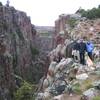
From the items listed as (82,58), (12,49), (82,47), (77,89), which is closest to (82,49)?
(82,47)

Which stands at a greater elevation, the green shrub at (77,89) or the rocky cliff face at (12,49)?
the green shrub at (77,89)

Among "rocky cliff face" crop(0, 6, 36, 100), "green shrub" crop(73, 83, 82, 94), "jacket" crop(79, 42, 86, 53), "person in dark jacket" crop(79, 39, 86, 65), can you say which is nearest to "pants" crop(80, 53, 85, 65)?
"person in dark jacket" crop(79, 39, 86, 65)

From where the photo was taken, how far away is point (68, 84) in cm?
2219

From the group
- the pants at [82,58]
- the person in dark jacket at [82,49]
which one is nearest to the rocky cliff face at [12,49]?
the pants at [82,58]

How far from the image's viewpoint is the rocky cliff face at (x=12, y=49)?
73787 mm

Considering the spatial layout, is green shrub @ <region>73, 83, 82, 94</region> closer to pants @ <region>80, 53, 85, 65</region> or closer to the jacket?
pants @ <region>80, 53, 85, 65</region>

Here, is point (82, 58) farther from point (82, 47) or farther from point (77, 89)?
point (77, 89)

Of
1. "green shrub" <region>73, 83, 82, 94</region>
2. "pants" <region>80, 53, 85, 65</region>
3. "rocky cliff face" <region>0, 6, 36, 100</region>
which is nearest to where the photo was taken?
"green shrub" <region>73, 83, 82, 94</region>

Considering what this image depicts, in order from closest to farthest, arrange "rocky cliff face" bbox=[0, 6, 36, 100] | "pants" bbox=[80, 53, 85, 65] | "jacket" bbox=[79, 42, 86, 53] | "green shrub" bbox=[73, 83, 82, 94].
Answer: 1. "green shrub" bbox=[73, 83, 82, 94]
2. "jacket" bbox=[79, 42, 86, 53]
3. "pants" bbox=[80, 53, 85, 65]
4. "rocky cliff face" bbox=[0, 6, 36, 100]

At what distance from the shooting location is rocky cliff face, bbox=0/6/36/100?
7379 cm

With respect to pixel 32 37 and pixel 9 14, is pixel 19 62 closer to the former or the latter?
pixel 9 14

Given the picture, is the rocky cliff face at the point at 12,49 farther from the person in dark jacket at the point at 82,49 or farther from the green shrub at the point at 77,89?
the green shrub at the point at 77,89

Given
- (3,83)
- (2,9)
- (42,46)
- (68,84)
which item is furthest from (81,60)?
(42,46)

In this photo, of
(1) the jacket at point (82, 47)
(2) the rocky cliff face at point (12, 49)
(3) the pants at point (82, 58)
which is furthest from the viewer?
(2) the rocky cliff face at point (12, 49)
